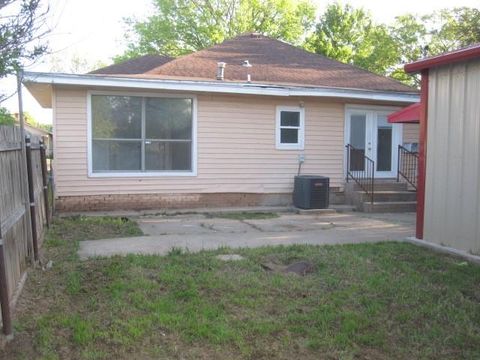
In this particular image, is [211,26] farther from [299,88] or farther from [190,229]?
[190,229]

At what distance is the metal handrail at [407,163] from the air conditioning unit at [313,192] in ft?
9.48

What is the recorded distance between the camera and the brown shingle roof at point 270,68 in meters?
12.8

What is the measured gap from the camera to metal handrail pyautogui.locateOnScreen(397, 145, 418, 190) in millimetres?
13219

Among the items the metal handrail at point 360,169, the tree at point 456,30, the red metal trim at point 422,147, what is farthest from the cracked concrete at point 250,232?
the tree at point 456,30

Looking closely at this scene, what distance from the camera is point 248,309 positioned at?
4535 millimetres

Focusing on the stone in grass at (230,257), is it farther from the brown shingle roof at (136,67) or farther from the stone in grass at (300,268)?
the brown shingle roof at (136,67)

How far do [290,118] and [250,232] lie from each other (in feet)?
14.5

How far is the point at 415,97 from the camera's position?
42.0 ft

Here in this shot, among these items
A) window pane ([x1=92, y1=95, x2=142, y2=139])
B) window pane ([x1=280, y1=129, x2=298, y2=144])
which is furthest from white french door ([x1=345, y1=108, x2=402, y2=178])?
window pane ([x1=92, y1=95, x2=142, y2=139])

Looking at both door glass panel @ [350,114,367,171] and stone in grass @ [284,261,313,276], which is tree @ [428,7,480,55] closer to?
door glass panel @ [350,114,367,171]

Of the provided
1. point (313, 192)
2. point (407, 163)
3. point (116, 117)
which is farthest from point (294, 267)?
point (407, 163)

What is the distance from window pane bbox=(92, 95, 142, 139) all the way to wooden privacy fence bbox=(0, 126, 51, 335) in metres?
4.81

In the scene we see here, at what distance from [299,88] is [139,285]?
303 inches

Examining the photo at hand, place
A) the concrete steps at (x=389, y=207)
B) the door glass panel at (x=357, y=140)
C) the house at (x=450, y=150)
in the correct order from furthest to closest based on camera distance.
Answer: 1. the door glass panel at (x=357, y=140)
2. the concrete steps at (x=389, y=207)
3. the house at (x=450, y=150)
